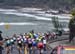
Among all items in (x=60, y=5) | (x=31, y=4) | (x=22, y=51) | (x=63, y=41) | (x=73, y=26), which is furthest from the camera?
(x=31, y=4)

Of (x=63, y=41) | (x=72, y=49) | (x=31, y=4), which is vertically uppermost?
(x=72, y=49)

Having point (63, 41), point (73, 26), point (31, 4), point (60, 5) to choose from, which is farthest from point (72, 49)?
point (31, 4)

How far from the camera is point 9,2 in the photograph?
121 m

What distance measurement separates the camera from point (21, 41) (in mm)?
17516

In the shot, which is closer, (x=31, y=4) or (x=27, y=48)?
(x=27, y=48)

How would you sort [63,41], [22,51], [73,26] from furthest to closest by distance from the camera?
1. [63,41]
2. [73,26]
3. [22,51]

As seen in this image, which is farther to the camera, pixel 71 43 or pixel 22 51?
pixel 71 43

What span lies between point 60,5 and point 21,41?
258 feet

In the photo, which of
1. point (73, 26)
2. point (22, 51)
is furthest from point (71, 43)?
point (22, 51)

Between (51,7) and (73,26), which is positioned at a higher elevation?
(73,26)

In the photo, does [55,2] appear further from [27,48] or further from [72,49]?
[72,49]

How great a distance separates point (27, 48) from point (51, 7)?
8399 centimetres

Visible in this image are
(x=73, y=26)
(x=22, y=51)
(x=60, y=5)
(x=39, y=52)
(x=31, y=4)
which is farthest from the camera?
(x=31, y=4)

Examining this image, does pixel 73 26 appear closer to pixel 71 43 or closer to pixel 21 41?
pixel 71 43
